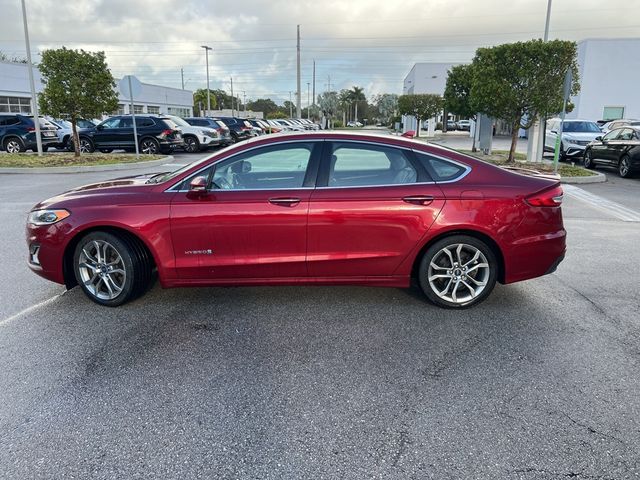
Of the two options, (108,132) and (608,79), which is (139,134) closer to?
(108,132)

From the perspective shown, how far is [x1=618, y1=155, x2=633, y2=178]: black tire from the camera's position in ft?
47.0

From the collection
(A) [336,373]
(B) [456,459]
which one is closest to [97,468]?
(A) [336,373]

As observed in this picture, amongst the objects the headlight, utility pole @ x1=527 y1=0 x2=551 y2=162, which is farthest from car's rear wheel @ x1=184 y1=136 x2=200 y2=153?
the headlight

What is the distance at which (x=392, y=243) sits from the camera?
4.24 meters

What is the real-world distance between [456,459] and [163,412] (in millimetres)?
Answer: 1681

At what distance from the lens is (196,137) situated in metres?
22.2

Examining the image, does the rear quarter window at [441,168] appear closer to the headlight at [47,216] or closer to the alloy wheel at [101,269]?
the alloy wheel at [101,269]

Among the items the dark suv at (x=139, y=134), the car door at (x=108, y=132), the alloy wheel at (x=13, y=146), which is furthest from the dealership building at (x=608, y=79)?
the alloy wheel at (x=13, y=146)

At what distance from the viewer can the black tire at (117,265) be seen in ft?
14.2

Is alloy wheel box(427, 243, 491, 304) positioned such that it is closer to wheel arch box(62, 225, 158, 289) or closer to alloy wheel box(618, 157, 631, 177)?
wheel arch box(62, 225, 158, 289)

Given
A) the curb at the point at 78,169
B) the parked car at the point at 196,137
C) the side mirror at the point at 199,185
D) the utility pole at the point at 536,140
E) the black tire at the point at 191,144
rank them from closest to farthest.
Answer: the side mirror at the point at 199,185
the curb at the point at 78,169
the utility pole at the point at 536,140
the parked car at the point at 196,137
the black tire at the point at 191,144

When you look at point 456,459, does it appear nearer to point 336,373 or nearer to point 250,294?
point 336,373

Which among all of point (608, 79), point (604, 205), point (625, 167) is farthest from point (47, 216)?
point (608, 79)

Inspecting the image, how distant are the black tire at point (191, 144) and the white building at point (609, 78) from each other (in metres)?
30.9
